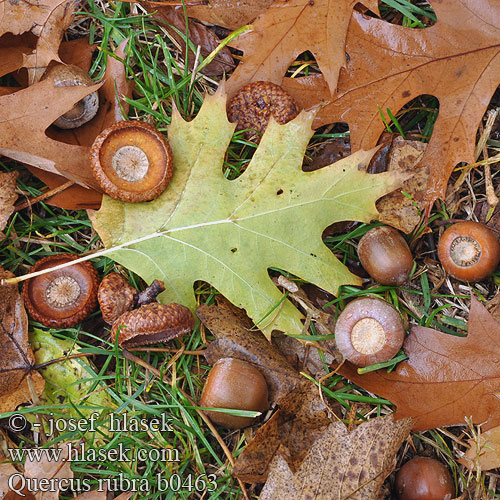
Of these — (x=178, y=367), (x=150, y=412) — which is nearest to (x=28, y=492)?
(x=150, y=412)

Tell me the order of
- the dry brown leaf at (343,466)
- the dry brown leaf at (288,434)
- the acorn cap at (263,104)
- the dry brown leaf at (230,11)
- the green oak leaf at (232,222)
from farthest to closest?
the dry brown leaf at (230,11) < the acorn cap at (263,104) < the green oak leaf at (232,222) < the dry brown leaf at (288,434) < the dry brown leaf at (343,466)

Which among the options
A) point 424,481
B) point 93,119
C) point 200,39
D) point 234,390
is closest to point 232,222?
point 234,390

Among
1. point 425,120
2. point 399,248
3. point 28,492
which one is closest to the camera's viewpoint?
point 28,492

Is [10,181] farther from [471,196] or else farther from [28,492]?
[471,196]

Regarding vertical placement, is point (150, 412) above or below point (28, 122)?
below

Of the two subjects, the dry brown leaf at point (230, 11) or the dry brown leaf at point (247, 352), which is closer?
the dry brown leaf at point (247, 352)

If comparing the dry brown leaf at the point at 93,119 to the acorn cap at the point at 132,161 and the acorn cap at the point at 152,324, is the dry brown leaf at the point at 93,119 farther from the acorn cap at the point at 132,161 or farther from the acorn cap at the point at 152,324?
the acorn cap at the point at 152,324

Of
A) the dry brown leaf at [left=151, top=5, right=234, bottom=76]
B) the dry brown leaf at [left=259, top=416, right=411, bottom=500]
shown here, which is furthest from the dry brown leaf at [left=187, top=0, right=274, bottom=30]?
the dry brown leaf at [left=259, top=416, right=411, bottom=500]

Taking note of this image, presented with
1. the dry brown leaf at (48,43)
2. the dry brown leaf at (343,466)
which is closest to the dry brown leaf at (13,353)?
the dry brown leaf at (48,43)
